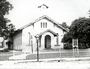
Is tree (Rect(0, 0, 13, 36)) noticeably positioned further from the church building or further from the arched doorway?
the arched doorway

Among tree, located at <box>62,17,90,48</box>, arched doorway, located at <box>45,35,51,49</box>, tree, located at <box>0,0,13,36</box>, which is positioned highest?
tree, located at <box>0,0,13,36</box>

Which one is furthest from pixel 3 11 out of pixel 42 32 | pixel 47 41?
pixel 47 41

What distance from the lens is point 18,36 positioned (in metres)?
60.2

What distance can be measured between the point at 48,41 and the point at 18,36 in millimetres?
8262

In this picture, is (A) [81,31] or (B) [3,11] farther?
(A) [81,31]

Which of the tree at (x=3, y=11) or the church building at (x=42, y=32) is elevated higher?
the tree at (x=3, y=11)

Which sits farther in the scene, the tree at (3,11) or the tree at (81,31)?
the tree at (81,31)

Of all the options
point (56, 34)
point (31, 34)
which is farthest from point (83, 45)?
point (31, 34)

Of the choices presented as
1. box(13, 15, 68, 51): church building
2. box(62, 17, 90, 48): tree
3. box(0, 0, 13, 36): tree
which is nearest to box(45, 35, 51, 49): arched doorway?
box(13, 15, 68, 51): church building

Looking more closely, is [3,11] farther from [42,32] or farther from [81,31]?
[81,31]

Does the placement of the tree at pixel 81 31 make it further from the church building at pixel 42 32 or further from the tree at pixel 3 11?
the tree at pixel 3 11

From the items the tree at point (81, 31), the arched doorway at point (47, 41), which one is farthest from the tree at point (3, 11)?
the tree at point (81, 31)

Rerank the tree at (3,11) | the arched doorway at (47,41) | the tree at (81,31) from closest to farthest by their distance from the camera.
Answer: the tree at (3,11) < the arched doorway at (47,41) < the tree at (81,31)

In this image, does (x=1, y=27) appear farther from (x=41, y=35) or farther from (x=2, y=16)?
(x=41, y=35)
